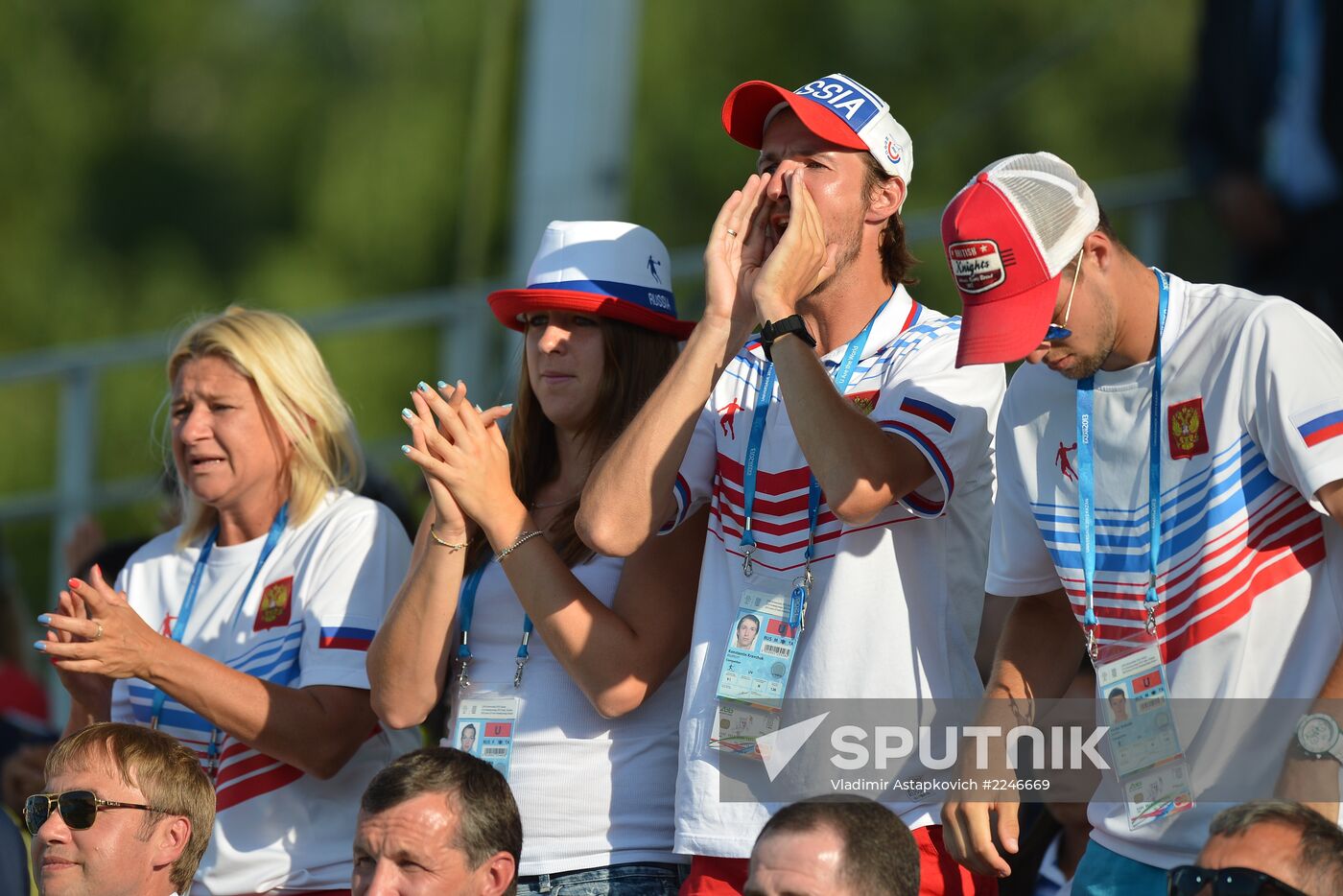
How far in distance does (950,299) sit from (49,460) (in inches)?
322

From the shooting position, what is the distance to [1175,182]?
6379 mm

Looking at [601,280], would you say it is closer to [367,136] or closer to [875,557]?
[875,557]

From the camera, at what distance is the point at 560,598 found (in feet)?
11.4

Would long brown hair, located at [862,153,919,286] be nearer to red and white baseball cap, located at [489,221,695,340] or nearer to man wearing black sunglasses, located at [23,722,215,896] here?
red and white baseball cap, located at [489,221,695,340]

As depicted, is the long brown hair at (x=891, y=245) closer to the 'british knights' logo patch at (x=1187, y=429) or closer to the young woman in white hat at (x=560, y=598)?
the young woman in white hat at (x=560, y=598)

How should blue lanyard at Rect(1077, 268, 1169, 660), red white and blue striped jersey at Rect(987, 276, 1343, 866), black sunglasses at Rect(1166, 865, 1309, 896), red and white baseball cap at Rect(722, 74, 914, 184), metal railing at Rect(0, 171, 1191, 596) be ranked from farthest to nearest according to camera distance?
1. metal railing at Rect(0, 171, 1191, 596)
2. red and white baseball cap at Rect(722, 74, 914, 184)
3. blue lanyard at Rect(1077, 268, 1169, 660)
4. red white and blue striped jersey at Rect(987, 276, 1343, 866)
5. black sunglasses at Rect(1166, 865, 1309, 896)

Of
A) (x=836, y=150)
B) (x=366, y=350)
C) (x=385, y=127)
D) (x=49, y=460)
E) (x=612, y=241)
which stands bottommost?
(x=49, y=460)

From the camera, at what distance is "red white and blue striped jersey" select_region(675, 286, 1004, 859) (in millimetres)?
3215

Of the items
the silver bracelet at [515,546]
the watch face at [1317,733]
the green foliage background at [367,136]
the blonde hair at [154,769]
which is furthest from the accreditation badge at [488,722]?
the green foliage background at [367,136]

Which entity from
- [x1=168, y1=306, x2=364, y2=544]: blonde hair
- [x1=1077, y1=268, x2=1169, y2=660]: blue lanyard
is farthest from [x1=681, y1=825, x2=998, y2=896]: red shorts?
[x1=168, y1=306, x2=364, y2=544]: blonde hair

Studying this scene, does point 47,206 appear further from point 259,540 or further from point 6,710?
point 259,540

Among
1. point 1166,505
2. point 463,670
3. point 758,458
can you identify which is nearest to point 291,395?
Answer: point 463,670

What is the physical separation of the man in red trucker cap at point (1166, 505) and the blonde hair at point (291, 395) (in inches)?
67.9

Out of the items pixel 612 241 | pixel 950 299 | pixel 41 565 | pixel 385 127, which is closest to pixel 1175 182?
pixel 950 299
